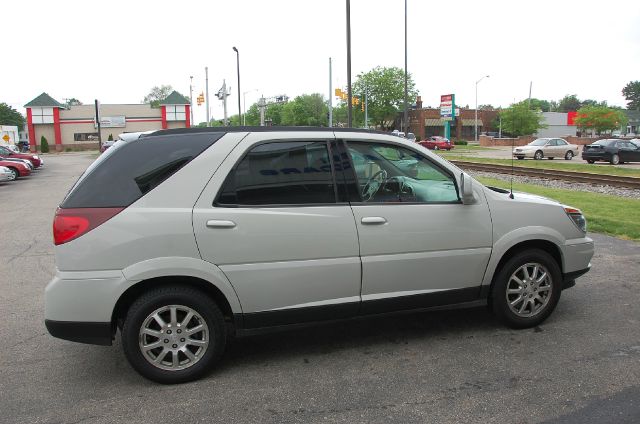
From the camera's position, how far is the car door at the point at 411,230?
401 cm

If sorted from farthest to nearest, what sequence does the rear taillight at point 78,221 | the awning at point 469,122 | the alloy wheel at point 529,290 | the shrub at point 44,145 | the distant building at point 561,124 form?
the distant building at point 561,124 → the awning at point 469,122 → the shrub at point 44,145 → the alloy wheel at point 529,290 → the rear taillight at point 78,221

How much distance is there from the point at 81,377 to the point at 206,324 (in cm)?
102

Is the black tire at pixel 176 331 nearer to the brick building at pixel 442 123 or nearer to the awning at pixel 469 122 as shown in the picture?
the brick building at pixel 442 123

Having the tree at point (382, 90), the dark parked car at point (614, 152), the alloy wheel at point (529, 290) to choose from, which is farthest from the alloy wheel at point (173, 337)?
the tree at point (382, 90)

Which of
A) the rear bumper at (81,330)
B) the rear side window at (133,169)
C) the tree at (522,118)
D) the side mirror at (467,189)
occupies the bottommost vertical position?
the rear bumper at (81,330)

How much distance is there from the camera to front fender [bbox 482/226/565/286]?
4.37 m

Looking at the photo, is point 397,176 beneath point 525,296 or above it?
above

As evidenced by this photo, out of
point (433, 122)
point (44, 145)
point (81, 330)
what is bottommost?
point (81, 330)

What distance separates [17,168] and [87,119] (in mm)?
49464

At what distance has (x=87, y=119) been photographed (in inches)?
2781

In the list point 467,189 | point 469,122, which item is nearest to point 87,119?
point 469,122

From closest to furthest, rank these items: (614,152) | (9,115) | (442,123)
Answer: (614,152), (442,123), (9,115)

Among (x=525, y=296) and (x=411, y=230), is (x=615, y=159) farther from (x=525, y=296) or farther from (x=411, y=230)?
(x=411, y=230)

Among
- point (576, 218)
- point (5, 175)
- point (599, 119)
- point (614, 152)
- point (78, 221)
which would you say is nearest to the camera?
point (78, 221)
